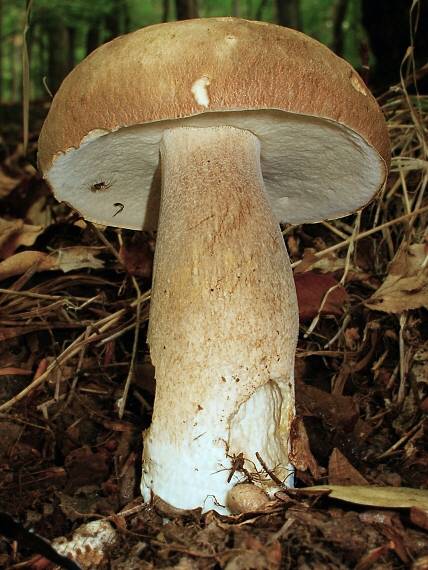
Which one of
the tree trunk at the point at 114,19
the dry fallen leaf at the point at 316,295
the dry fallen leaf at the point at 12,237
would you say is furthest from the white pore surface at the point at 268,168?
the tree trunk at the point at 114,19

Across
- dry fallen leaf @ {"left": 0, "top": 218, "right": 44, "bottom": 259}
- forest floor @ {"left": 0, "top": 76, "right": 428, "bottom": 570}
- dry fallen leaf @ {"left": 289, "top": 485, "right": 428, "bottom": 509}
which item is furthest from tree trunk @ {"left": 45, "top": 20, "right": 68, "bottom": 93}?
dry fallen leaf @ {"left": 289, "top": 485, "right": 428, "bottom": 509}

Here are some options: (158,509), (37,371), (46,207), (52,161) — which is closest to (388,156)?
(52,161)

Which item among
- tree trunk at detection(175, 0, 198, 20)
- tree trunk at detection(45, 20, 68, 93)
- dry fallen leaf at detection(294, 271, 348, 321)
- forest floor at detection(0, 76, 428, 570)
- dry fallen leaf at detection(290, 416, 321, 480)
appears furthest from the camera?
tree trunk at detection(45, 20, 68, 93)

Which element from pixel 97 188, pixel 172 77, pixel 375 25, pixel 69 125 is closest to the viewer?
pixel 172 77

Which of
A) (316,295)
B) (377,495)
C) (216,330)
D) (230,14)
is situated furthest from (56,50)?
(377,495)

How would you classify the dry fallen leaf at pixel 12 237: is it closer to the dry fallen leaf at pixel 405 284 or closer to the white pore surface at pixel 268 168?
the white pore surface at pixel 268 168

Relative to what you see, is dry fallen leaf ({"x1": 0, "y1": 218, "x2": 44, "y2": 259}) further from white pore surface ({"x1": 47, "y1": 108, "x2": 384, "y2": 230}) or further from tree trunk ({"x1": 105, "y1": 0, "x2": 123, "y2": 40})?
tree trunk ({"x1": 105, "y1": 0, "x2": 123, "y2": 40})

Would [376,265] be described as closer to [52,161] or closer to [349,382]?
[349,382]
